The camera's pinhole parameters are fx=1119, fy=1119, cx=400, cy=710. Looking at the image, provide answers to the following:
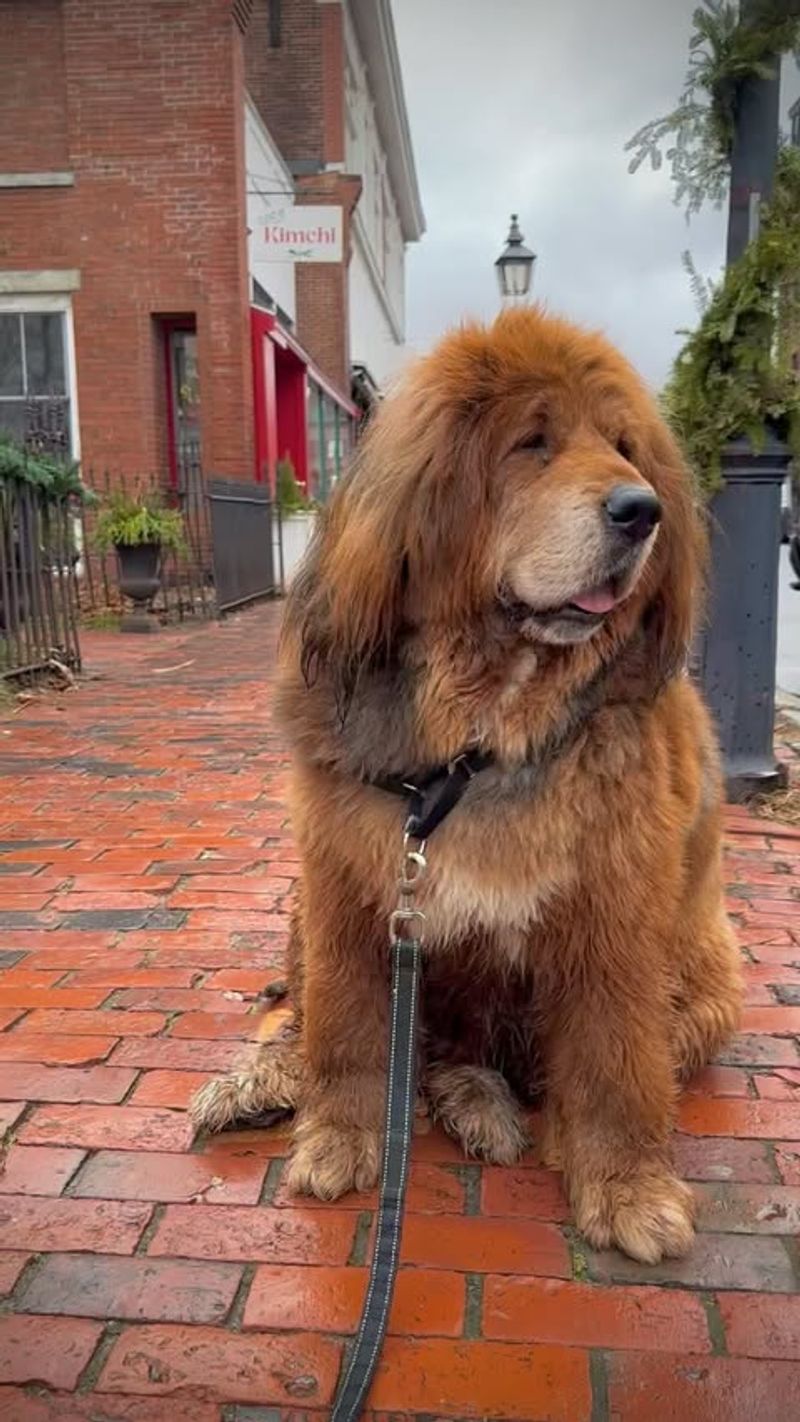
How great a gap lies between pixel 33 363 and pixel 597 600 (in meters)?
14.8

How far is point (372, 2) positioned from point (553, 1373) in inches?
1019

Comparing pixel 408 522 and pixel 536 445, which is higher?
pixel 536 445

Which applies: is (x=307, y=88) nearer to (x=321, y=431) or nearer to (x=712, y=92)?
(x=321, y=431)

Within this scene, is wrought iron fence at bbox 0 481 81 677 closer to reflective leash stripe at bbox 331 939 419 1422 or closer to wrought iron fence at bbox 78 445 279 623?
wrought iron fence at bbox 78 445 279 623

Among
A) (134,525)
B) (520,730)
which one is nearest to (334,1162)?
(520,730)

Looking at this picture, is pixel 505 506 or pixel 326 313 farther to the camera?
pixel 326 313

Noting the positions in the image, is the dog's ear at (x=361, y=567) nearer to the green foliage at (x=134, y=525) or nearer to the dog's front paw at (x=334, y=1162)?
the dog's front paw at (x=334, y=1162)

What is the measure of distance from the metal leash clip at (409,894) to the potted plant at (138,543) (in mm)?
10425

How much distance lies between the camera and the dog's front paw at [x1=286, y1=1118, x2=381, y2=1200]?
2.25 meters

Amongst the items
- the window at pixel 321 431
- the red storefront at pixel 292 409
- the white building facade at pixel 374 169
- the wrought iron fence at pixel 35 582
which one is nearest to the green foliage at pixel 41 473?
the wrought iron fence at pixel 35 582

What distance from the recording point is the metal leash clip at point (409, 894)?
2.04m

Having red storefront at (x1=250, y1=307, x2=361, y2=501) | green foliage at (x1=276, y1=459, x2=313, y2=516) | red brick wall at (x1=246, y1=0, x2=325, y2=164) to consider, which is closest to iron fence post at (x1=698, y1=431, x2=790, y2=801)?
red storefront at (x1=250, y1=307, x2=361, y2=501)

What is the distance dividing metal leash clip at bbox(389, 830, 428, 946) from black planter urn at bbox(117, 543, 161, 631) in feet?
34.2

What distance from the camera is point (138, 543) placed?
11922mm
